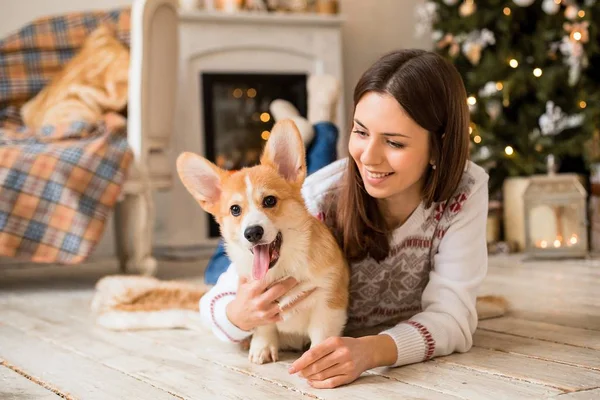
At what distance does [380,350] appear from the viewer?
4.35 feet

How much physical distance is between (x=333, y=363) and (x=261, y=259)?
21 centimetres

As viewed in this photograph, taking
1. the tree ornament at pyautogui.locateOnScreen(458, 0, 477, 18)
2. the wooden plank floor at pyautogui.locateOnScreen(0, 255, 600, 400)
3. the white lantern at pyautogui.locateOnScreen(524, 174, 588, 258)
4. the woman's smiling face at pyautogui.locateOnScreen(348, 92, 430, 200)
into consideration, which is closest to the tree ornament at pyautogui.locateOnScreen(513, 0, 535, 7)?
the tree ornament at pyautogui.locateOnScreen(458, 0, 477, 18)

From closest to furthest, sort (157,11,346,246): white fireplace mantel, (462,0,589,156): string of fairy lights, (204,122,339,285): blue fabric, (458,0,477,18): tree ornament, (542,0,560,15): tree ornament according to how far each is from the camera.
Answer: (204,122,339,285): blue fabric, (462,0,589,156): string of fairy lights, (542,0,560,15): tree ornament, (458,0,477,18): tree ornament, (157,11,346,246): white fireplace mantel

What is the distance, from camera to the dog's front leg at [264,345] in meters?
1.46

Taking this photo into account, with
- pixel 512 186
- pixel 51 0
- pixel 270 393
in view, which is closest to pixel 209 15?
pixel 51 0

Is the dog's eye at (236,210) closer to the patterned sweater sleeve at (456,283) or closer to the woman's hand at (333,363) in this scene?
the woman's hand at (333,363)

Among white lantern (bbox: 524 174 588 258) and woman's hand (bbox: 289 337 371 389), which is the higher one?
white lantern (bbox: 524 174 588 258)

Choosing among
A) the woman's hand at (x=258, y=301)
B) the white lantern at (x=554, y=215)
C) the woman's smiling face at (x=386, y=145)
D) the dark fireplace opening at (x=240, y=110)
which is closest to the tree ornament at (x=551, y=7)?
the white lantern at (x=554, y=215)

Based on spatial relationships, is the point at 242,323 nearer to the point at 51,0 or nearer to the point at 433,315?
the point at 433,315

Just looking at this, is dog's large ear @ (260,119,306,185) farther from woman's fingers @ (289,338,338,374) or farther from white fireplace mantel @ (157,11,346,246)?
white fireplace mantel @ (157,11,346,246)

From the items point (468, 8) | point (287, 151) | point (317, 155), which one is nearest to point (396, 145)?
point (287, 151)

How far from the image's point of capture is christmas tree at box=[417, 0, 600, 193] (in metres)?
3.53

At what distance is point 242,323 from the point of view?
56.6 inches

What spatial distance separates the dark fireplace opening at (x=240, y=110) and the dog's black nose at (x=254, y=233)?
3.02 m
